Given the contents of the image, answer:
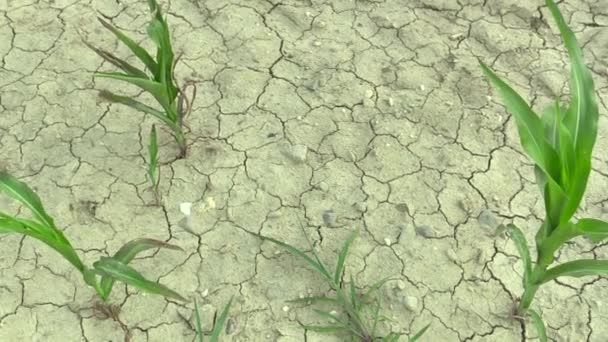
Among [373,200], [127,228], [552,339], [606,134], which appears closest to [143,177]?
[127,228]

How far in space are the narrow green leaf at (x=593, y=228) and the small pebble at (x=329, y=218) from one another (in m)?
1.00

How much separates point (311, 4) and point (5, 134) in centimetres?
155

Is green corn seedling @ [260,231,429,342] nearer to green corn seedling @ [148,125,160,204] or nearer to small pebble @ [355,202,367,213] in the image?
small pebble @ [355,202,367,213]

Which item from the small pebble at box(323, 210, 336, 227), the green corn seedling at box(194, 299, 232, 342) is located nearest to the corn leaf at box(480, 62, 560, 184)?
the small pebble at box(323, 210, 336, 227)

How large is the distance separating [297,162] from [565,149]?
1233mm

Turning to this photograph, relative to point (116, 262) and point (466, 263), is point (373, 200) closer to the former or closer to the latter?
point (466, 263)

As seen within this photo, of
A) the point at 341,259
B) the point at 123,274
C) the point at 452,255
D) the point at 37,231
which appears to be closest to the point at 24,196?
the point at 37,231

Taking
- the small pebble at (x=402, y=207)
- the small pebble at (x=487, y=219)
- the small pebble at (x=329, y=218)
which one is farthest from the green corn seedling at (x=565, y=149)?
the small pebble at (x=329, y=218)

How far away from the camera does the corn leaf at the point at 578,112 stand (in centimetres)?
158

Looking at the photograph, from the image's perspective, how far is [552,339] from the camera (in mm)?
2139

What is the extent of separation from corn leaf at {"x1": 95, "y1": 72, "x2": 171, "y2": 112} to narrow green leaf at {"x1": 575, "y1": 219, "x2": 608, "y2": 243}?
1.35 m

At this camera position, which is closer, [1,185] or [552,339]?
[1,185]

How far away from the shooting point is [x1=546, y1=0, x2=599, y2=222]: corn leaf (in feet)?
5.17

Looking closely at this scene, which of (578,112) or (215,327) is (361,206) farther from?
(578,112)
